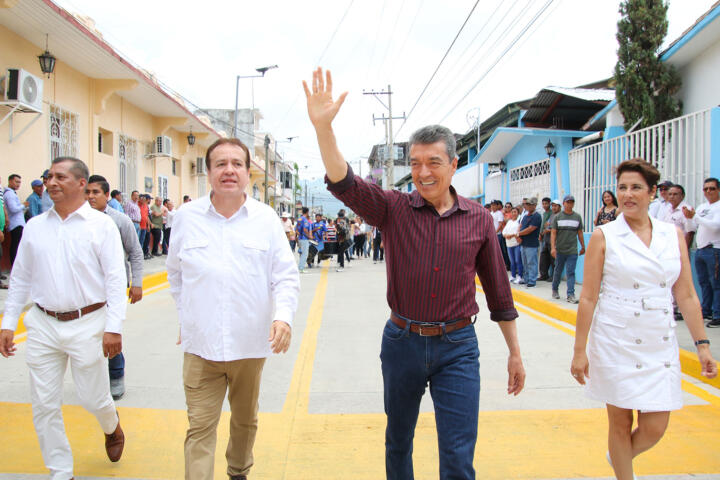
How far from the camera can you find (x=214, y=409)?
9.50 feet

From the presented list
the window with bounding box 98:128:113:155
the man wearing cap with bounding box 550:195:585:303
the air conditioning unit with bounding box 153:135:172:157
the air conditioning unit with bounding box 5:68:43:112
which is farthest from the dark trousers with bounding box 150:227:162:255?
the man wearing cap with bounding box 550:195:585:303

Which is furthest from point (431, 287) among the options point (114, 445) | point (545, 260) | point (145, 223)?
point (145, 223)

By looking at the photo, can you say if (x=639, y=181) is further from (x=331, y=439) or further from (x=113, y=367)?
(x=113, y=367)

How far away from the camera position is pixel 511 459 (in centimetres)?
358

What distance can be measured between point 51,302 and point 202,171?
77.2ft

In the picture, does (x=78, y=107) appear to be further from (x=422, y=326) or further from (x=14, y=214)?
(x=422, y=326)

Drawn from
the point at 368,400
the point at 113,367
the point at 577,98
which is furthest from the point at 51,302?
the point at 577,98

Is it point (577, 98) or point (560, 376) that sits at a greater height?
point (577, 98)

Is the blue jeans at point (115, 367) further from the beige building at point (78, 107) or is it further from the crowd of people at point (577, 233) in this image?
the beige building at point (78, 107)

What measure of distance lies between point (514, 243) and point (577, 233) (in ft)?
8.22

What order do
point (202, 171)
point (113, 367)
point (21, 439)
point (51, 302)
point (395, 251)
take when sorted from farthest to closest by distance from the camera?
point (202, 171), point (113, 367), point (21, 439), point (51, 302), point (395, 251)

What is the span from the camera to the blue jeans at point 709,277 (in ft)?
23.9

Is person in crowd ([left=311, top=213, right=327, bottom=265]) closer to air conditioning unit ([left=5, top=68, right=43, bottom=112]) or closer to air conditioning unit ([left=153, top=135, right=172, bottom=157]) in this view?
air conditioning unit ([left=153, top=135, right=172, bottom=157])

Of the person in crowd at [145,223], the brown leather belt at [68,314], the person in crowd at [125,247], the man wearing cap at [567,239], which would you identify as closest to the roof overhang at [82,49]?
the person in crowd at [145,223]
